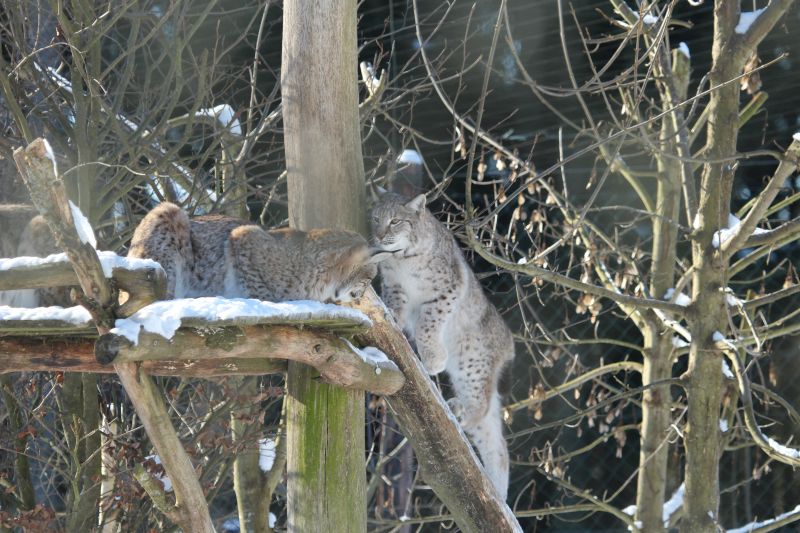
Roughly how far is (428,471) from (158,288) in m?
1.61

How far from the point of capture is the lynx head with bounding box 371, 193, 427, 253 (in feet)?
14.6

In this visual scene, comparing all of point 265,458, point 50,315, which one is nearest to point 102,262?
point 50,315

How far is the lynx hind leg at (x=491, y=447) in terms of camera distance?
5.11 m

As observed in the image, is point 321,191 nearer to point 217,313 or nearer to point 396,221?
point 396,221

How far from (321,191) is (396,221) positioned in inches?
34.8

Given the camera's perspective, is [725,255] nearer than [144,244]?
No

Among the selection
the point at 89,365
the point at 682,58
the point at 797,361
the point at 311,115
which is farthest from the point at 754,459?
the point at 89,365

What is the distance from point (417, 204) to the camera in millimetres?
4570

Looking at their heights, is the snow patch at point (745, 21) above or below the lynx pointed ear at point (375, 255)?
above

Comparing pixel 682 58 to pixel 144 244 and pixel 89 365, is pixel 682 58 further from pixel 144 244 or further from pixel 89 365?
pixel 89 365

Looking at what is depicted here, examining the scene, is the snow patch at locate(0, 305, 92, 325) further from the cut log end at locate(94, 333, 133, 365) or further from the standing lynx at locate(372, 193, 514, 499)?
the standing lynx at locate(372, 193, 514, 499)

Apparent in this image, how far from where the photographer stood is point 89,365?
118 inches

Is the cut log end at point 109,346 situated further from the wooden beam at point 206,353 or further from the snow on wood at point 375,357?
the snow on wood at point 375,357

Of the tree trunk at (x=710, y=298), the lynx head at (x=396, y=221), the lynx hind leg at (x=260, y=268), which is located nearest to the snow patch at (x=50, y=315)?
the lynx hind leg at (x=260, y=268)
